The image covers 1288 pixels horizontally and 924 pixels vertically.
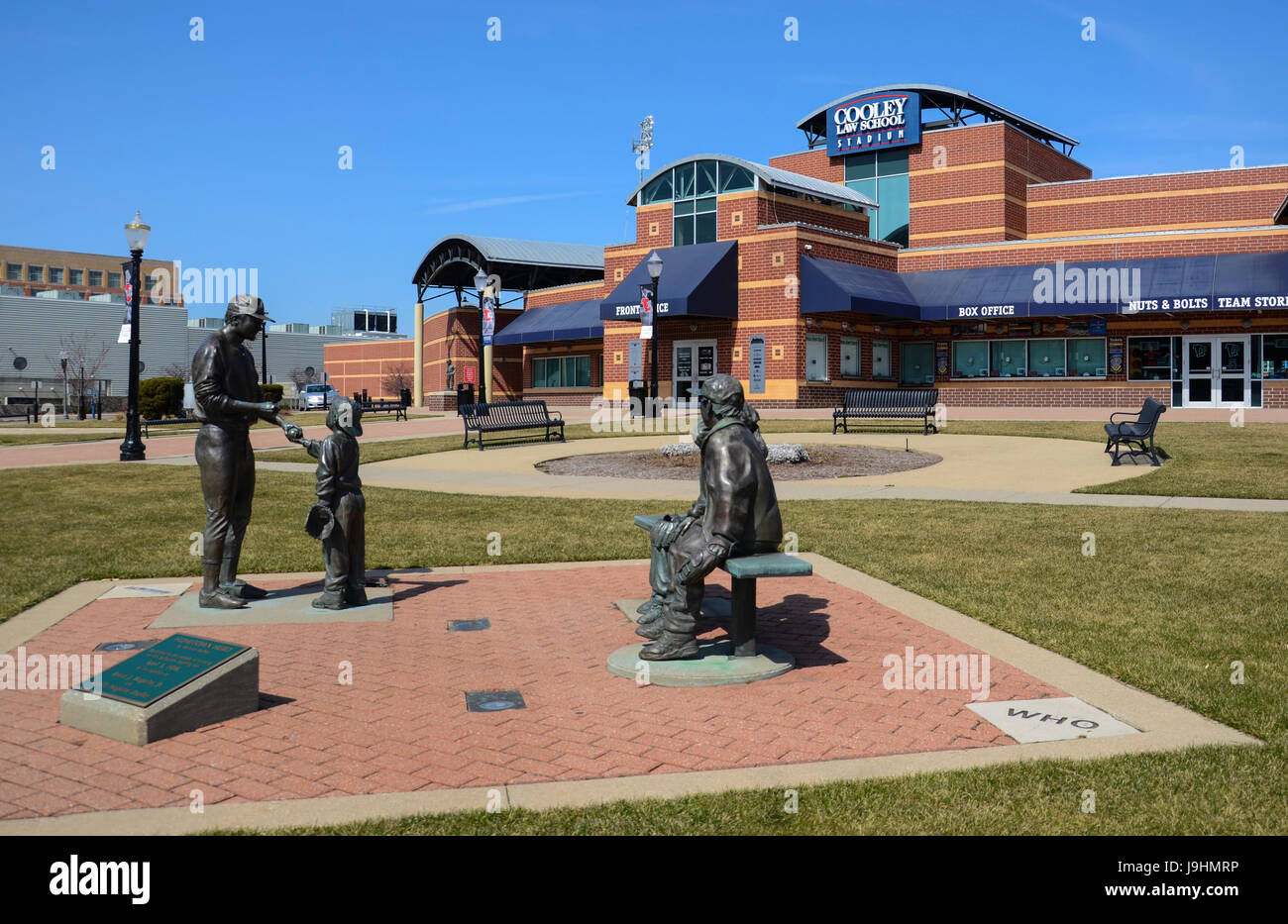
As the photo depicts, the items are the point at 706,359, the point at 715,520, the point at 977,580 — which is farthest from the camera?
the point at 706,359

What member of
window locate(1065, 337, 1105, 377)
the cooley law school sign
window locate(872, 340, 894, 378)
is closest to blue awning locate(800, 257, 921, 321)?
window locate(872, 340, 894, 378)

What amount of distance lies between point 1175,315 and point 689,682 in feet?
107

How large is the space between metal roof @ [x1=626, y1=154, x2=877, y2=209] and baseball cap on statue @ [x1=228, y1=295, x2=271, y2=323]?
2960cm

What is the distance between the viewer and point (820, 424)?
25.5m

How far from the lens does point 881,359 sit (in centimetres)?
3775

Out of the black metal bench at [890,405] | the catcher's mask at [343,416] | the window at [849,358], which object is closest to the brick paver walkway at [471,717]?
the catcher's mask at [343,416]

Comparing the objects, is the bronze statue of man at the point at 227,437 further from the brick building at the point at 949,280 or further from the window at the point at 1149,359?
the window at the point at 1149,359

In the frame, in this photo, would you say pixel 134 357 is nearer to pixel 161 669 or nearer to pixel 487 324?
pixel 161 669

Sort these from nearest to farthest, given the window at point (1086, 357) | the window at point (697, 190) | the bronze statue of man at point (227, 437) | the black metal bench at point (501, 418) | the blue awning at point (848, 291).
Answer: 1. the bronze statue of man at point (227, 437)
2. the black metal bench at point (501, 418)
3. the blue awning at point (848, 291)
4. the window at point (1086, 357)
5. the window at point (697, 190)

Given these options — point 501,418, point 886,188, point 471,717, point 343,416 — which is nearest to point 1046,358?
point 886,188

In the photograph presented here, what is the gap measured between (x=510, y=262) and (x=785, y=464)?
3461 cm

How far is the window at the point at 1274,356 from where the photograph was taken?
30844 mm

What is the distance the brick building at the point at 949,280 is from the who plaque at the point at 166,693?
88.0 ft
